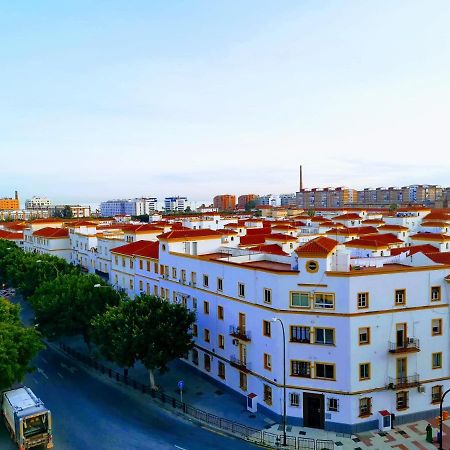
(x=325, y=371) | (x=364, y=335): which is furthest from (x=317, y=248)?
(x=325, y=371)

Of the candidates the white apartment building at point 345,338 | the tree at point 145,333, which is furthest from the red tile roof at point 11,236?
the white apartment building at point 345,338

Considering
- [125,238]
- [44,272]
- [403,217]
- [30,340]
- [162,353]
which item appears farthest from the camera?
[403,217]

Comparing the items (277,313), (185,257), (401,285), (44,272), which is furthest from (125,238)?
(401,285)

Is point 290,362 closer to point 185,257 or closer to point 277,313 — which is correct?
point 277,313

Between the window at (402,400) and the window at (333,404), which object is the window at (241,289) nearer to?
the window at (333,404)

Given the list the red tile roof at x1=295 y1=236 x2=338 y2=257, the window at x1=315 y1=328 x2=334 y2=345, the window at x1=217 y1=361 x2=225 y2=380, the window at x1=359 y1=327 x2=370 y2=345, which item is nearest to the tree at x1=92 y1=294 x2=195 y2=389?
the window at x1=217 y1=361 x2=225 y2=380

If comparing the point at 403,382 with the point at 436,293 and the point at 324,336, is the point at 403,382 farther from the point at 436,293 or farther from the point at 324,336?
the point at 436,293
